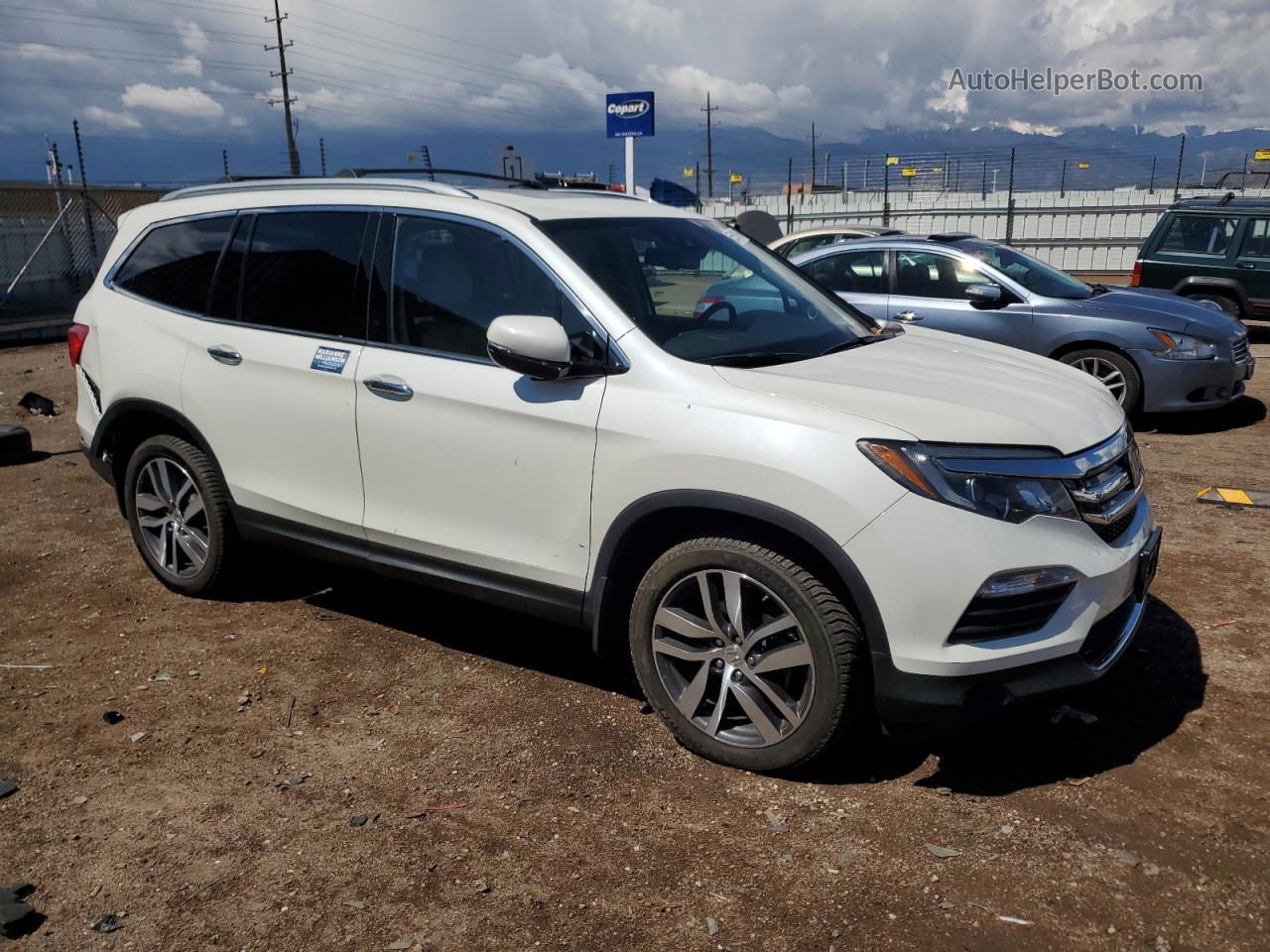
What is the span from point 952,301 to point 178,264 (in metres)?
6.26

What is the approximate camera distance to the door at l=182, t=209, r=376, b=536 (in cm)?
411

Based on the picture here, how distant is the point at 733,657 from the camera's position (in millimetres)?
3326

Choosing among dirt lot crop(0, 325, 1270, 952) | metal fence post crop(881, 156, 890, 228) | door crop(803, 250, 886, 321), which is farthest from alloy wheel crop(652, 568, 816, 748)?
metal fence post crop(881, 156, 890, 228)

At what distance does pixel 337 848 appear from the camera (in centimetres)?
308

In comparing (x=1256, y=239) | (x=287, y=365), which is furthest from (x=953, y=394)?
(x=1256, y=239)

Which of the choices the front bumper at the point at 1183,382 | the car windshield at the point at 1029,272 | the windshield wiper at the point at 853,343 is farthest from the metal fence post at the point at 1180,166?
the windshield wiper at the point at 853,343

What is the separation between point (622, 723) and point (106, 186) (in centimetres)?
1966

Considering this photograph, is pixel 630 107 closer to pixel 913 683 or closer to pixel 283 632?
pixel 283 632

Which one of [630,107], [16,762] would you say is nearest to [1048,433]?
[16,762]

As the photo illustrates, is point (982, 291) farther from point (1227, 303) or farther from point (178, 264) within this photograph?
point (178, 264)

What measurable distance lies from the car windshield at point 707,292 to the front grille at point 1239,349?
5.44 meters

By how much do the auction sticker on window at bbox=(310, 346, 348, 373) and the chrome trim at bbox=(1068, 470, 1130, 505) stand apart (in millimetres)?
2657

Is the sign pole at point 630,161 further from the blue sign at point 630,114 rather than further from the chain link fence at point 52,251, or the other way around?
the chain link fence at point 52,251

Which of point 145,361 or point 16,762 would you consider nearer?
point 16,762
